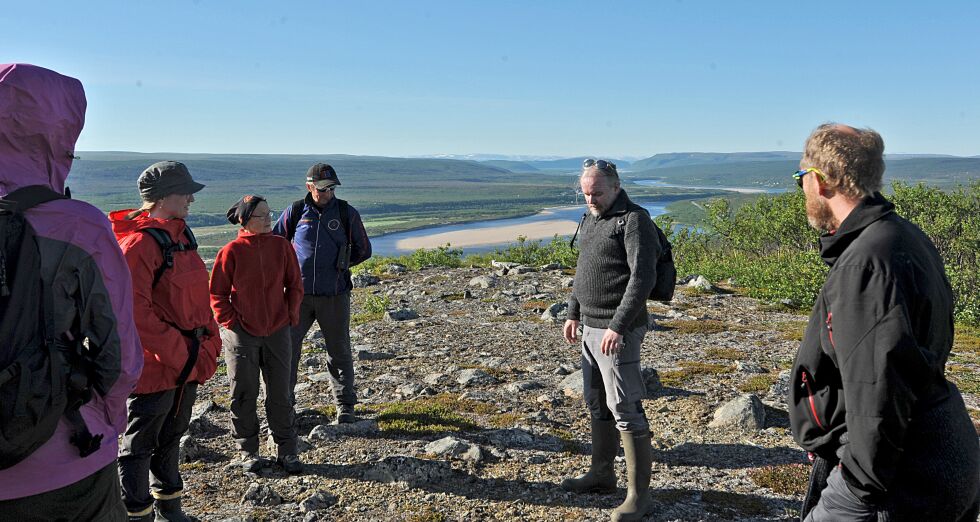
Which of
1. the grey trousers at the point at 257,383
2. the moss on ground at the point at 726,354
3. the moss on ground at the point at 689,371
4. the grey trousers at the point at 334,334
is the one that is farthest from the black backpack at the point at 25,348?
the moss on ground at the point at 726,354

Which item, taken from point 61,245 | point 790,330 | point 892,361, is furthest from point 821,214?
point 790,330

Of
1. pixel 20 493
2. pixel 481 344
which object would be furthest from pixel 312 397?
pixel 20 493

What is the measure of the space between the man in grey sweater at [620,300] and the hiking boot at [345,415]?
306 cm

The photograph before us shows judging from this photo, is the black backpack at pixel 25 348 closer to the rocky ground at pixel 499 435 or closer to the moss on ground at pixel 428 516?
the rocky ground at pixel 499 435

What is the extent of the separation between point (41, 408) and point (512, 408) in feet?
20.1

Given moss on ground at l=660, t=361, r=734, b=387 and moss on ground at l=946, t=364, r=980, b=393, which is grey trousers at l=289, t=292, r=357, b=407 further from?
moss on ground at l=946, t=364, r=980, b=393

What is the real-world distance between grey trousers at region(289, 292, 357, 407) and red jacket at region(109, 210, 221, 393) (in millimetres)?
2439

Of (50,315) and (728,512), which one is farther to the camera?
(728,512)

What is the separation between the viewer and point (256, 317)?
5.75m

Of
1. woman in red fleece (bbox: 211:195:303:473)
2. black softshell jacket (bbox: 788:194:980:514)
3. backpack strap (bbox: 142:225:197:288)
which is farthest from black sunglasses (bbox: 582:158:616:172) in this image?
backpack strap (bbox: 142:225:197:288)

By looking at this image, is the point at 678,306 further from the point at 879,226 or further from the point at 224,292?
the point at 879,226

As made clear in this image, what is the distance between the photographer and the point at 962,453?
2.53 meters

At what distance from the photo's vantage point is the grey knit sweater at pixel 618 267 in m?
4.79

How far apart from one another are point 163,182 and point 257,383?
205 cm
